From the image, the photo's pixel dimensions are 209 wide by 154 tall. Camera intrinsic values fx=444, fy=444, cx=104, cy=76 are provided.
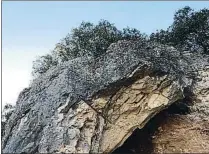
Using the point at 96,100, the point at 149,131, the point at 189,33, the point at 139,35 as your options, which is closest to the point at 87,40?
the point at 139,35

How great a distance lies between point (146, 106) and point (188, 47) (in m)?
5.00

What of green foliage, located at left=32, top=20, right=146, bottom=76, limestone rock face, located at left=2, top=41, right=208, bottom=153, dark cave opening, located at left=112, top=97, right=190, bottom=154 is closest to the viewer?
limestone rock face, located at left=2, top=41, right=208, bottom=153

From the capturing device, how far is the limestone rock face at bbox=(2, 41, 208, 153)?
9.88 meters

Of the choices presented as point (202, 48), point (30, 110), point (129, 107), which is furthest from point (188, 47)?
point (30, 110)

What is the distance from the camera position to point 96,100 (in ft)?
34.7

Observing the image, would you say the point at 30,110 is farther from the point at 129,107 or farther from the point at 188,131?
the point at 188,131

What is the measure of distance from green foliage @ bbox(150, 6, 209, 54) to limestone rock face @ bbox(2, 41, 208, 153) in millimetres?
3453

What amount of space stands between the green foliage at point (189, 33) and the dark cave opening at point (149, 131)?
10.6 ft

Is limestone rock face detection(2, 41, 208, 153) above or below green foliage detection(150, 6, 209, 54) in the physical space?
below

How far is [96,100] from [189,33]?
20.4 feet

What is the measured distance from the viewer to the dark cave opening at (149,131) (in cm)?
1258

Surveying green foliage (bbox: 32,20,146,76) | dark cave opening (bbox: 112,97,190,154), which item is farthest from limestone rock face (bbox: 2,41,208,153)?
green foliage (bbox: 32,20,146,76)

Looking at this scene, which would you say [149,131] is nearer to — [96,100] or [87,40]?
[96,100]

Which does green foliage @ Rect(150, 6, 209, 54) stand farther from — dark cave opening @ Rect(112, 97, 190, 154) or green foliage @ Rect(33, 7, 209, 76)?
dark cave opening @ Rect(112, 97, 190, 154)
